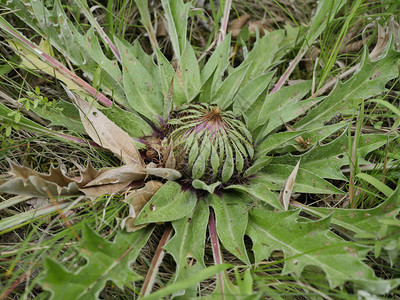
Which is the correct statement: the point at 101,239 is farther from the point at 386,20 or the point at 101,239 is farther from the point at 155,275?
the point at 386,20

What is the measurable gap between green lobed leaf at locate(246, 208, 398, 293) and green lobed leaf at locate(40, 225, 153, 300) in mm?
665

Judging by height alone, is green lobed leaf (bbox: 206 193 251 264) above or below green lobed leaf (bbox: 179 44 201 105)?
below

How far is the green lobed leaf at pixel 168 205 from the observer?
2025 mm

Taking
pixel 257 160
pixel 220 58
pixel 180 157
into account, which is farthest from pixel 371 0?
pixel 180 157

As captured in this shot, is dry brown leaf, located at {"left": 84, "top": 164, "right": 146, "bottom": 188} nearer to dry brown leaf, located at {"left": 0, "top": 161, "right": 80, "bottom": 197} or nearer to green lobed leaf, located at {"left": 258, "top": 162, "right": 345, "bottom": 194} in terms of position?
dry brown leaf, located at {"left": 0, "top": 161, "right": 80, "bottom": 197}

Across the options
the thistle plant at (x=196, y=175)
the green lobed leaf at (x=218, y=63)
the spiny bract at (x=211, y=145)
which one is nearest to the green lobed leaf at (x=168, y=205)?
the thistle plant at (x=196, y=175)

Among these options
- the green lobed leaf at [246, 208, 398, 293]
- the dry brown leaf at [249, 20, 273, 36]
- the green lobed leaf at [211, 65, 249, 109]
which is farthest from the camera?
the dry brown leaf at [249, 20, 273, 36]

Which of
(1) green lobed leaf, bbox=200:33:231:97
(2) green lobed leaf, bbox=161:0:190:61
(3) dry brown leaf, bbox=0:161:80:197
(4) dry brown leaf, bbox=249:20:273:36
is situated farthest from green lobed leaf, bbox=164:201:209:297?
(4) dry brown leaf, bbox=249:20:273:36

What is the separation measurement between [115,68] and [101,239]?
53.3 inches

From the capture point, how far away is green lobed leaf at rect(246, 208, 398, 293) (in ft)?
5.94

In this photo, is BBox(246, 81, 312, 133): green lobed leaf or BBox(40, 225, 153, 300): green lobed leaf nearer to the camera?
BBox(40, 225, 153, 300): green lobed leaf

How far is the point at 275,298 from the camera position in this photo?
6.16 feet

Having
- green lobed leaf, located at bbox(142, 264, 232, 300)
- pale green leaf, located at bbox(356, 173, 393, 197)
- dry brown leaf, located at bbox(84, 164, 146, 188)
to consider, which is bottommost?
green lobed leaf, located at bbox(142, 264, 232, 300)

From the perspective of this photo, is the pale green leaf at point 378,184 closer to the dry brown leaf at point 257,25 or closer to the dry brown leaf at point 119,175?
the dry brown leaf at point 119,175
